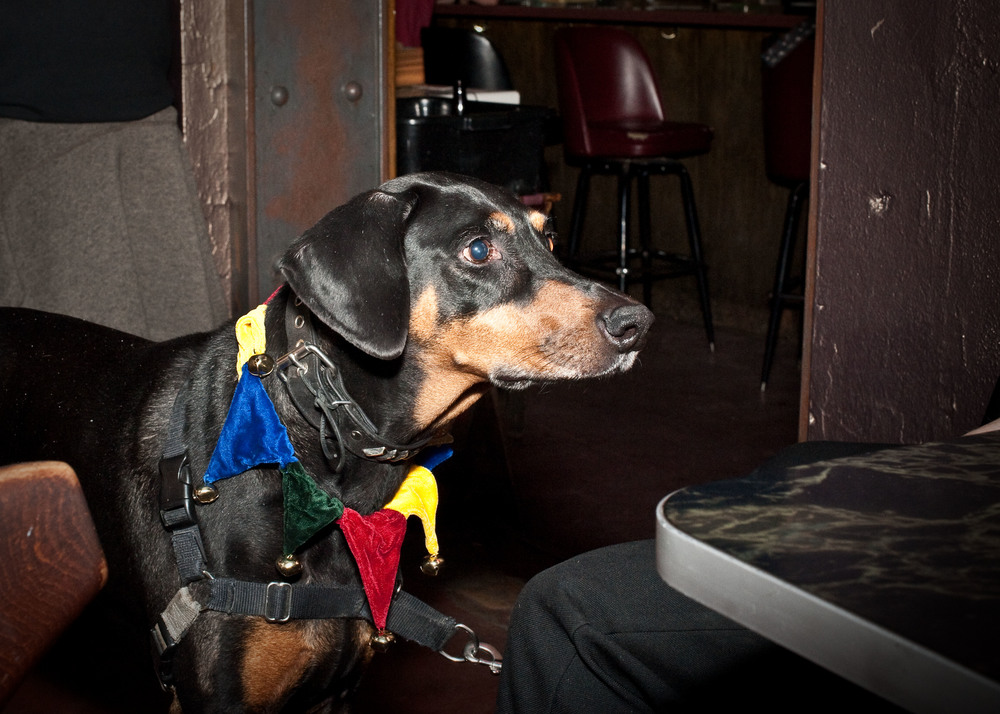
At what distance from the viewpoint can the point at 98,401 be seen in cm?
186

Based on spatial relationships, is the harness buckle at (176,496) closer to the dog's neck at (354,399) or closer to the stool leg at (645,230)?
the dog's neck at (354,399)

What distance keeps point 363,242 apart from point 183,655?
73 cm

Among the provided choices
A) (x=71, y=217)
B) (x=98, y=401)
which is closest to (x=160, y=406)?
(x=98, y=401)

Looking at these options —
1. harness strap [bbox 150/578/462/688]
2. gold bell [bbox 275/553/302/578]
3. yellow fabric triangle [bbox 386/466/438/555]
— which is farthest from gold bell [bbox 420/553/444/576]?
gold bell [bbox 275/553/302/578]

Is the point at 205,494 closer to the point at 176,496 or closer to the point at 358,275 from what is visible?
the point at 176,496

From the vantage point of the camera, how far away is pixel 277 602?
1.51 meters

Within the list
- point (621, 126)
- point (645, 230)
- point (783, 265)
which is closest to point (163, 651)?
point (783, 265)

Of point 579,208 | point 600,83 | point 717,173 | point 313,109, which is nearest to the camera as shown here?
point 313,109

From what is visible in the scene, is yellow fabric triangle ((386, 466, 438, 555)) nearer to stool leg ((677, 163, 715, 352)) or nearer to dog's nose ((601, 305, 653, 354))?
dog's nose ((601, 305, 653, 354))

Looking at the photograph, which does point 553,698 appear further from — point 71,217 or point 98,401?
point 71,217

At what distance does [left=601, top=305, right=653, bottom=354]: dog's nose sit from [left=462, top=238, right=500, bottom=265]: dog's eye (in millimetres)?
228

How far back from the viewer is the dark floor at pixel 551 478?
247 cm

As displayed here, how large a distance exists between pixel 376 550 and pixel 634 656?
0.52 meters

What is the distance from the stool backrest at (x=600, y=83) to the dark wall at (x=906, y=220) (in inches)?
122
